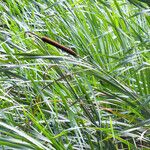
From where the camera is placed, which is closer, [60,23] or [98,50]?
[98,50]

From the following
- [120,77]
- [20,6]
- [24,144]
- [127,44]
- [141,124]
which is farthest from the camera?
[20,6]

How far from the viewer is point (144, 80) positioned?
4.90 feet

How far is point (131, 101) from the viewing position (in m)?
1.36

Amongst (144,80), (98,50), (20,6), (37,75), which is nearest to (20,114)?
(37,75)

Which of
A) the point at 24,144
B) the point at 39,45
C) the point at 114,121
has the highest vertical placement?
the point at 39,45

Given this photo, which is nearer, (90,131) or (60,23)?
(90,131)

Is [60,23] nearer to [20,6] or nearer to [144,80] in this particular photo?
[20,6]

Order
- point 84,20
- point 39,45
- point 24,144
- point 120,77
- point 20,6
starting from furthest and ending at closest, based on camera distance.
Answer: point 20,6, point 84,20, point 120,77, point 39,45, point 24,144

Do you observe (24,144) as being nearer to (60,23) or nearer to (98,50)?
(98,50)

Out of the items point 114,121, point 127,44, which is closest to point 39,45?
point 114,121

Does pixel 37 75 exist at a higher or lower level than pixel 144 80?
higher

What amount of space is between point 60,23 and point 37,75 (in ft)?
1.47

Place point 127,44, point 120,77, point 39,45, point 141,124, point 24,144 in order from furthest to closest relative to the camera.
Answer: point 127,44, point 120,77, point 39,45, point 141,124, point 24,144

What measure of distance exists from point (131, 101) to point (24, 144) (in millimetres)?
357
